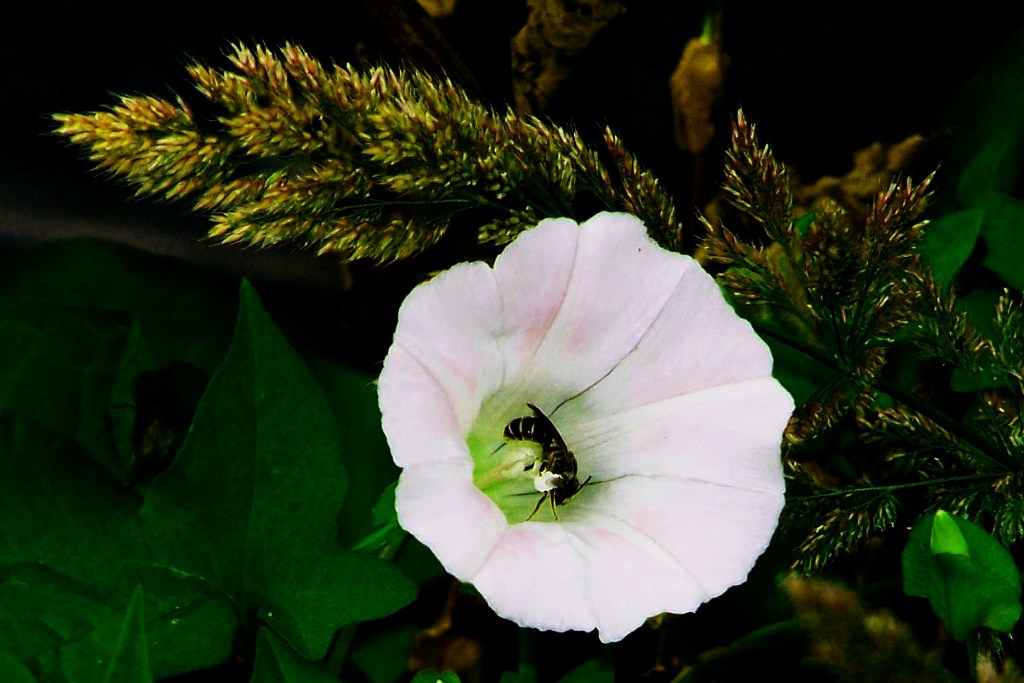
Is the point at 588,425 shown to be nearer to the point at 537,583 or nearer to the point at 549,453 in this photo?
the point at 549,453

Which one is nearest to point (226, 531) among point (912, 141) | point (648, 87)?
point (648, 87)

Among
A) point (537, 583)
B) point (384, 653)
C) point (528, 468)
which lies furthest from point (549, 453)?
point (384, 653)

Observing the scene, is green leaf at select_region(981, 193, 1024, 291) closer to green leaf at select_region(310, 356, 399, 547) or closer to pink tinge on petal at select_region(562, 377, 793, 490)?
pink tinge on petal at select_region(562, 377, 793, 490)

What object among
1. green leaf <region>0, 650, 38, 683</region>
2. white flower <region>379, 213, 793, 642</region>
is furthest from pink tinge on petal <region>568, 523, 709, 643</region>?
green leaf <region>0, 650, 38, 683</region>

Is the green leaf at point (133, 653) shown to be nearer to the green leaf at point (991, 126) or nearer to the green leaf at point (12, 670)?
the green leaf at point (12, 670)

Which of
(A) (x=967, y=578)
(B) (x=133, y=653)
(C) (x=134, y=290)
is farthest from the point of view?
(C) (x=134, y=290)
